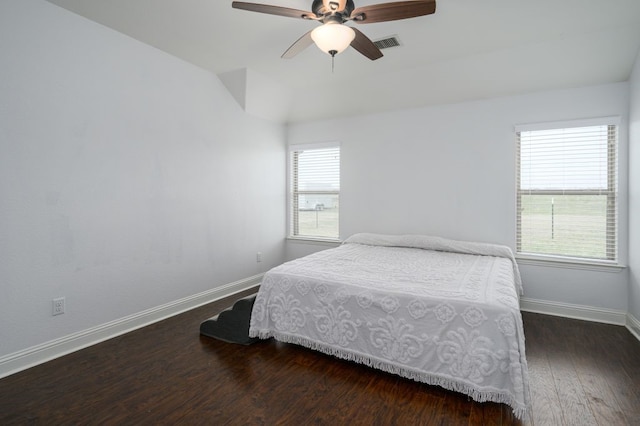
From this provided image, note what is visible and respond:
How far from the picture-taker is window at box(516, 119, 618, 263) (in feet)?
11.0

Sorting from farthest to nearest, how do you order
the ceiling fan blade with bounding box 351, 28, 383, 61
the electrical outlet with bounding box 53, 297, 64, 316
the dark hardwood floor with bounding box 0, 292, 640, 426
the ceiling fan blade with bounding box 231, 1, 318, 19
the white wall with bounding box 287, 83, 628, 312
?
the white wall with bounding box 287, 83, 628, 312, the electrical outlet with bounding box 53, 297, 64, 316, the ceiling fan blade with bounding box 351, 28, 383, 61, the ceiling fan blade with bounding box 231, 1, 318, 19, the dark hardwood floor with bounding box 0, 292, 640, 426

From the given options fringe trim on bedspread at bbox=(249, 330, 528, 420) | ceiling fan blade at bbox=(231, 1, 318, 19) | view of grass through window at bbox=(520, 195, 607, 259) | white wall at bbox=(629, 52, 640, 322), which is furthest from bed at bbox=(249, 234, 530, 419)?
ceiling fan blade at bbox=(231, 1, 318, 19)

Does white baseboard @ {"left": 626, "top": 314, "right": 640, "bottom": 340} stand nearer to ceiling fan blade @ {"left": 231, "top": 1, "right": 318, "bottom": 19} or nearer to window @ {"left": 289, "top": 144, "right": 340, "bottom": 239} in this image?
window @ {"left": 289, "top": 144, "right": 340, "bottom": 239}

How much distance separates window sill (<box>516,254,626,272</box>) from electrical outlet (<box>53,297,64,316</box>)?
14.5 ft

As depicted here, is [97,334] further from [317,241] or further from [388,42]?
[388,42]

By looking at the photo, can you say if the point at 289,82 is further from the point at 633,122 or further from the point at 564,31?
the point at 633,122

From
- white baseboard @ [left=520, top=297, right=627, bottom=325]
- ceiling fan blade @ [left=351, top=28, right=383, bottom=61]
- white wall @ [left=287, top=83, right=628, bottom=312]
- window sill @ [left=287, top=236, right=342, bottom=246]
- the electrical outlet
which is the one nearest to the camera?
ceiling fan blade @ [left=351, top=28, right=383, bottom=61]

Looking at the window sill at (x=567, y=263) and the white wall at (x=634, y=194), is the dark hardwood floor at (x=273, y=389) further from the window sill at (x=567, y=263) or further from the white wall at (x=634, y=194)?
the window sill at (x=567, y=263)

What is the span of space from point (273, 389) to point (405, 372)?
34.5 inches

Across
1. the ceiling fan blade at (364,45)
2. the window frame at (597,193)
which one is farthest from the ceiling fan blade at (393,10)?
the window frame at (597,193)

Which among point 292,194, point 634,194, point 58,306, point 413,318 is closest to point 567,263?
point 634,194

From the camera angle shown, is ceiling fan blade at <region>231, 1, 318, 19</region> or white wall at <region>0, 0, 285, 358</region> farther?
white wall at <region>0, 0, 285, 358</region>

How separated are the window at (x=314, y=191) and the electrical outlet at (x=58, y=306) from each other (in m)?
3.15

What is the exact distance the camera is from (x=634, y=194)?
302 centimetres
